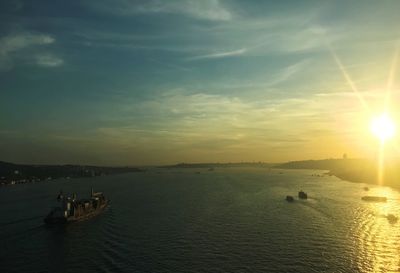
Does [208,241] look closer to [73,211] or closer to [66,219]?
[66,219]

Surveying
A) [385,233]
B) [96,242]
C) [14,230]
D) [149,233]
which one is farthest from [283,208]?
[14,230]

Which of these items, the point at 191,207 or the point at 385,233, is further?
the point at 191,207

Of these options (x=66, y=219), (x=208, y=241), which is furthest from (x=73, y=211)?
A: (x=208, y=241)

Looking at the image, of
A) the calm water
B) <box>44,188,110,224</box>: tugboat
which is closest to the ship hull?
<box>44,188,110,224</box>: tugboat

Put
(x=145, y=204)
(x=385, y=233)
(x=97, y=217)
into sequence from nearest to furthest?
1. (x=385, y=233)
2. (x=97, y=217)
3. (x=145, y=204)

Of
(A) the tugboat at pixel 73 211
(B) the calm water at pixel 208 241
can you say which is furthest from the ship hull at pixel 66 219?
(B) the calm water at pixel 208 241

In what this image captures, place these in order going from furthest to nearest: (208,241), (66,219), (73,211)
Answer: (73,211) < (66,219) < (208,241)


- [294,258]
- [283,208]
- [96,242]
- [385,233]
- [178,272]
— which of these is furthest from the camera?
[283,208]

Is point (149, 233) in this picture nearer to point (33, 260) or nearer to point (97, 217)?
point (33, 260)
